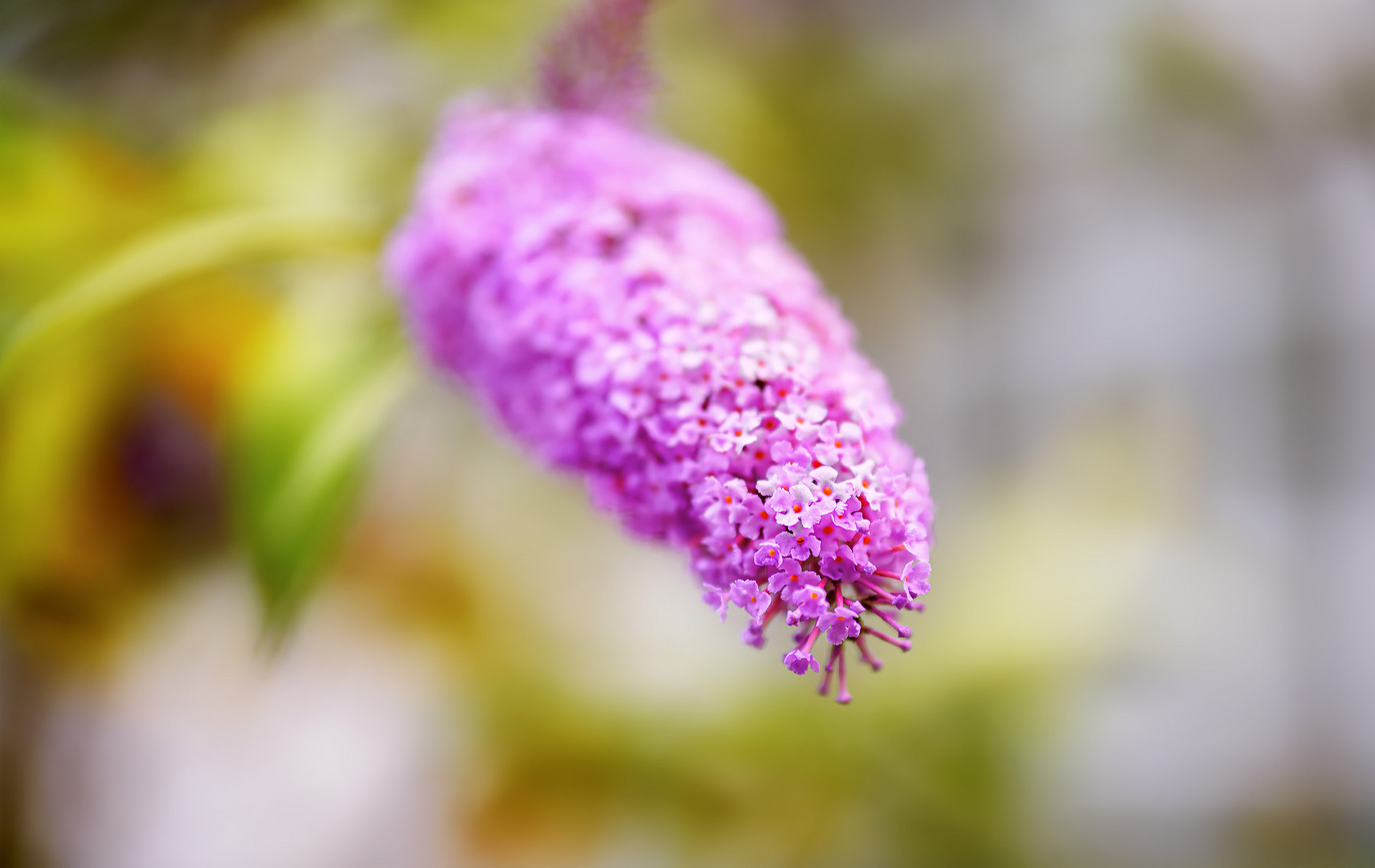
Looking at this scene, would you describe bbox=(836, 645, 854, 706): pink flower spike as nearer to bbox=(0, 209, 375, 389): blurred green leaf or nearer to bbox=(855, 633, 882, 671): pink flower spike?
bbox=(855, 633, 882, 671): pink flower spike

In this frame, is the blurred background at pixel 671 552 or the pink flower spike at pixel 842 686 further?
the blurred background at pixel 671 552

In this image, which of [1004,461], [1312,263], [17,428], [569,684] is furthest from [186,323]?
[1312,263]

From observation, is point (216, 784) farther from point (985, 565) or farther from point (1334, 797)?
point (1334, 797)

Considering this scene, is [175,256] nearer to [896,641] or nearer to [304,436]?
[304,436]

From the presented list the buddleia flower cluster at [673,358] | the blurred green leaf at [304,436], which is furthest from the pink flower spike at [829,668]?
the blurred green leaf at [304,436]

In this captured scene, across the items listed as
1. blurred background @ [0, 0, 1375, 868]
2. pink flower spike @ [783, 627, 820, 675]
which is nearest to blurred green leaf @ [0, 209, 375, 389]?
blurred background @ [0, 0, 1375, 868]

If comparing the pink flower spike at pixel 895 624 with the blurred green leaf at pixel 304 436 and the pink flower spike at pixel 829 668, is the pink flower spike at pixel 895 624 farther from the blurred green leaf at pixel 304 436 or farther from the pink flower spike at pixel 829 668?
the blurred green leaf at pixel 304 436

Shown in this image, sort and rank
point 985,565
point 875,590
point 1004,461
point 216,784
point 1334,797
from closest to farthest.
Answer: point 875,590 < point 216,784 < point 985,565 < point 1334,797 < point 1004,461
